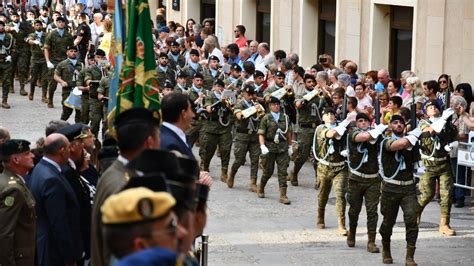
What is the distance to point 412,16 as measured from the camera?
23500mm

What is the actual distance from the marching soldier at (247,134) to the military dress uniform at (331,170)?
9.73 feet

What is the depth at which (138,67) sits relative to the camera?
359 inches

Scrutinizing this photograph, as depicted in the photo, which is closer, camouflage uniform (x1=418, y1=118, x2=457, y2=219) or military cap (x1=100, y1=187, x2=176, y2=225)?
military cap (x1=100, y1=187, x2=176, y2=225)

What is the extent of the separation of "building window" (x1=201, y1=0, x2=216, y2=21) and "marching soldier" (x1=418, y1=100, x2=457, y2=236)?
2013 cm

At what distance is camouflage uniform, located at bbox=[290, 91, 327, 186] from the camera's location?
19875mm

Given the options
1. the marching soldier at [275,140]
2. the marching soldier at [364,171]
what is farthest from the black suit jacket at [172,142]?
the marching soldier at [275,140]

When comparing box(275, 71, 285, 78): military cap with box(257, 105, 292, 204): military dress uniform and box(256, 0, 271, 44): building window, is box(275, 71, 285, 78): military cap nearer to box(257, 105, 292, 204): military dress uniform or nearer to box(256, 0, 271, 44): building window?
box(257, 105, 292, 204): military dress uniform

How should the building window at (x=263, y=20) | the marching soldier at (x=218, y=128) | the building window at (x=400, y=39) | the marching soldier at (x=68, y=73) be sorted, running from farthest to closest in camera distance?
the building window at (x=263, y=20) < the marching soldier at (x=68, y=73) < the building window at (x=400, y=39) < the marching soldier at (x=218, y=128)

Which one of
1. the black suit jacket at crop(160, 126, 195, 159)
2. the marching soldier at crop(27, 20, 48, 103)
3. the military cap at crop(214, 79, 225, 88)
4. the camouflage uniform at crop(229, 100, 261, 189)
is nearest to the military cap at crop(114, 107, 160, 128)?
the black suit jacket at crop(160, 126, 195, 159)

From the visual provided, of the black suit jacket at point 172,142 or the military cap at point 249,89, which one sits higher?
the black suit jacket at point 172,142

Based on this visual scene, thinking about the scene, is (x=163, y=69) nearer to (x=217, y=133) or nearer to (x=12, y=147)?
(x=217, y=133)

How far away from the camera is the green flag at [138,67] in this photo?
9078 millimetres

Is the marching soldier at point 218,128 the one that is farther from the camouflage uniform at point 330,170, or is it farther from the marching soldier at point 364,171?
the marching soldier at point 364,171

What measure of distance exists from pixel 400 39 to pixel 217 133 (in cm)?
508
